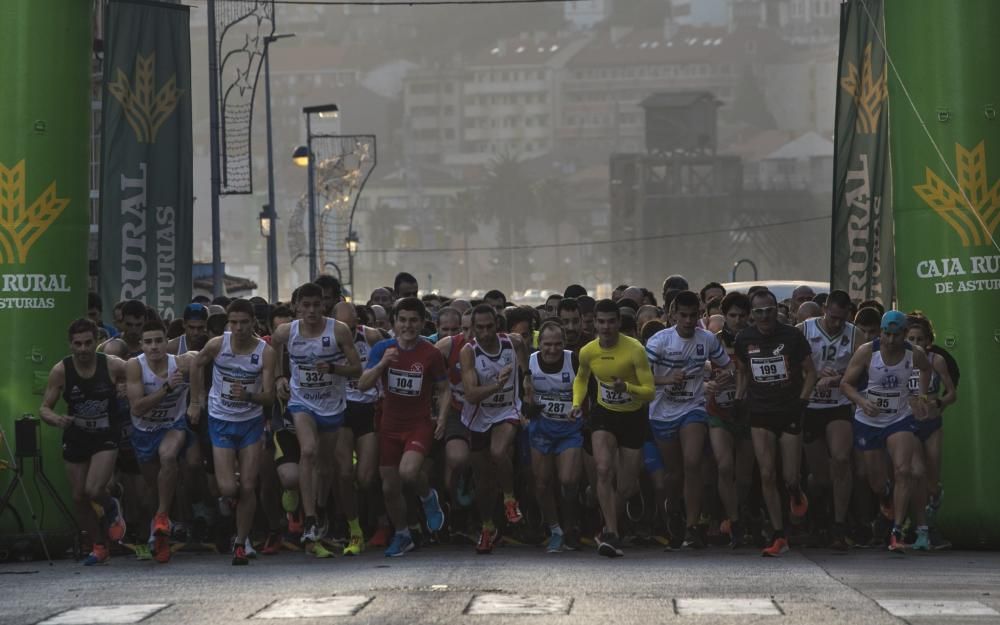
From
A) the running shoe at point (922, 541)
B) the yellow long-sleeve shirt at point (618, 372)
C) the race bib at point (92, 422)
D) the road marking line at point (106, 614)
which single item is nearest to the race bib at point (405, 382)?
the yellow long-sleeve shirt at point (618, 372)

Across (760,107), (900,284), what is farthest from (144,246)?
(760,107)

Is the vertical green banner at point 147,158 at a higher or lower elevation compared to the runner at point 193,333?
higher

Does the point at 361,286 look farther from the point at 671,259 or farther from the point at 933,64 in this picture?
the point at 933,64

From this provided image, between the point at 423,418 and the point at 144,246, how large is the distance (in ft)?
29.4

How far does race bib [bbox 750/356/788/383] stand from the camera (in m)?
13.7

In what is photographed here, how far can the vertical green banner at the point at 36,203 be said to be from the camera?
46.0 ft

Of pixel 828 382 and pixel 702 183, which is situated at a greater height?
pixel 702 183

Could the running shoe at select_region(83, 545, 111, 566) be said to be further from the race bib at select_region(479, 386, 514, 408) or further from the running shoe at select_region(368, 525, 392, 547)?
the race bib at select_region(479, 386, 514, 408)

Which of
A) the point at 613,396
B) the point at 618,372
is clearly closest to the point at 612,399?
the point at 613,396

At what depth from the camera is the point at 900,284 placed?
14.9 m

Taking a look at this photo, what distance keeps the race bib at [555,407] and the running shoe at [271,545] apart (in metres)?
2.14

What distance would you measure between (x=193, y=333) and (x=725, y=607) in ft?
18.9

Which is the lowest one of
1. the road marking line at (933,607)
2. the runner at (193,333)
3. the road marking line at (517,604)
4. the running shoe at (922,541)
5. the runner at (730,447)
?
the running shoe at (922,541)

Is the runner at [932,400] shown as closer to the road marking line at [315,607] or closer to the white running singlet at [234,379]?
the white running singlet at [234,379]
